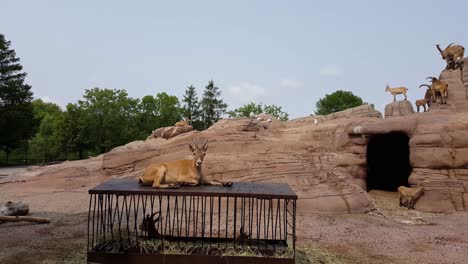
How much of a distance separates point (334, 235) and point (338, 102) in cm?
4899

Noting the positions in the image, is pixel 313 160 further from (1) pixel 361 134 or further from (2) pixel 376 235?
(2) pixel 376 235

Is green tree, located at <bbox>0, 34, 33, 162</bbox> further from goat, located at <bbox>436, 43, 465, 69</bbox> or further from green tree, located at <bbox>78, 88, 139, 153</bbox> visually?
goat, located at <bbox>436, 43, 465, 69</bbox>

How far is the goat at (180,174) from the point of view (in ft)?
22.8

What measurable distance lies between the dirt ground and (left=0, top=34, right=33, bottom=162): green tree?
25.4 meters

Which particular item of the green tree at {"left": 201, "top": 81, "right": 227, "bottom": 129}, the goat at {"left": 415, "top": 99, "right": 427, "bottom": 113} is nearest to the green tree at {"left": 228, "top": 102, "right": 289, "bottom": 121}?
the green tree at {"left": 201, "top": 81, "right": 227, "bottom": 129}

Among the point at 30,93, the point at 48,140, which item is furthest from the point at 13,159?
the point at 30,93

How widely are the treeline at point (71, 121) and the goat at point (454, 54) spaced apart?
106ft

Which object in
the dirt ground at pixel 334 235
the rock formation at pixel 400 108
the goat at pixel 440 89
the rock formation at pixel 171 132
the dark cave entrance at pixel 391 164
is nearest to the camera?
the dirt ground at pixel 334 235

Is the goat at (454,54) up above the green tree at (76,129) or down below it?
above

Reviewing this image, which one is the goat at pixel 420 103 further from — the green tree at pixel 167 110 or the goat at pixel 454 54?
the green tree at pixel 167 110

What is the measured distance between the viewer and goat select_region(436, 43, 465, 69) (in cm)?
1981

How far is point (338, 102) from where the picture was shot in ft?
188

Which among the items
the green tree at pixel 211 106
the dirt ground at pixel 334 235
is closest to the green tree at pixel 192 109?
the green tree at pixel 211 106

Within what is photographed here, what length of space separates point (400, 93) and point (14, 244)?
23.6 m
